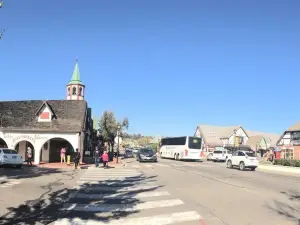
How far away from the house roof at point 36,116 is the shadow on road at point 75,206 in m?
20.4

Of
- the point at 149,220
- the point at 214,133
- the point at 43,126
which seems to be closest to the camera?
the point at 149,220

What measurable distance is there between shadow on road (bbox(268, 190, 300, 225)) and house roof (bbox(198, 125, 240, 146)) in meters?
77.2

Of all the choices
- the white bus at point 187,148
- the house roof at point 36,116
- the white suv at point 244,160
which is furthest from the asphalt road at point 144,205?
the white bus at point 187,148

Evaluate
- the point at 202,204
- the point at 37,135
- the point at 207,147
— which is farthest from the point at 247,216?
the point at 207,147

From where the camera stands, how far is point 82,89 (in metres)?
82.0

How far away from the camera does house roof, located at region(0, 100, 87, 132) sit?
121 feet

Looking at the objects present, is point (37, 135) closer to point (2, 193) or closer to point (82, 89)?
point (2, 193)

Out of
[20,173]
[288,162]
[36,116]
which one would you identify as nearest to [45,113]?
[36,116]

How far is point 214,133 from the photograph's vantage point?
95500 millimetres

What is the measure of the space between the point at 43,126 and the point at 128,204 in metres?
25.9

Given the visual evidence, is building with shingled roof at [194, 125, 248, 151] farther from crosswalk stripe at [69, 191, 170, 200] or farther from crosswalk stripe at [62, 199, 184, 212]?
crosswalk stripe at [62, 199, 184, 212]

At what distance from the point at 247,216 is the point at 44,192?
8.02m

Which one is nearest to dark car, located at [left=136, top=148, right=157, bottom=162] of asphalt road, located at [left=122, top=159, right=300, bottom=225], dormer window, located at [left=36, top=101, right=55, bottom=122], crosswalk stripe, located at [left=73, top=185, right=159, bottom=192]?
dormer window, located at [left=36, top=101, right=55, bottom=122]

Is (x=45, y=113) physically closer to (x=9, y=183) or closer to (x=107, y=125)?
(x=9, y=183)
